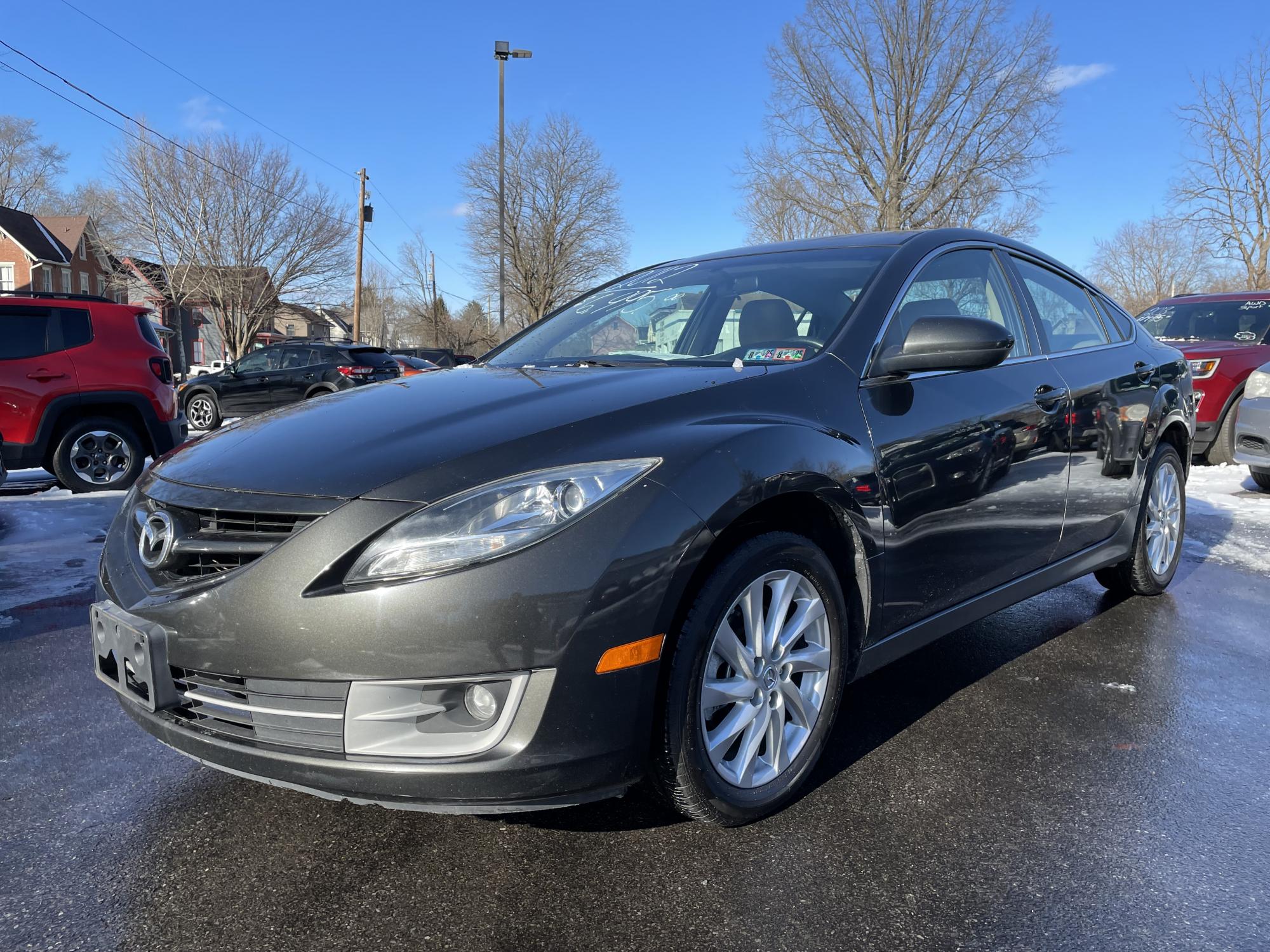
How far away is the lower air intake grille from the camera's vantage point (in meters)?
1.90

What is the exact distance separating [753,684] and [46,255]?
4953cm

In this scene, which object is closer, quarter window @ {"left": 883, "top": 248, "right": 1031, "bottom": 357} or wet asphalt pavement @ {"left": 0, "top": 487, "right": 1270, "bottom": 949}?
wet asphalt pavement @ {"left": 0, "top": 487, "right": 1270, "bottom": 949}

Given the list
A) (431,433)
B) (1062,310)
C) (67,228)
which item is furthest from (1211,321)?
(67,228)

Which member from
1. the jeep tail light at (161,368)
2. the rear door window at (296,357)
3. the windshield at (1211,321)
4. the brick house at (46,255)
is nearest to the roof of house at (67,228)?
the brick house at (46,255)

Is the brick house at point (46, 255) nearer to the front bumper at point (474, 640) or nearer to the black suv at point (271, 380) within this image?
the black suv at point (271, 380)

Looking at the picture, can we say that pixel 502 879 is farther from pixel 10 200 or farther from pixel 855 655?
pixel 10 200

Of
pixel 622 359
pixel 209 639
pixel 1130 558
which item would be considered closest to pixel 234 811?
pixel 209 639

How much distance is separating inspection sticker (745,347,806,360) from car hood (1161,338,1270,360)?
304 inches

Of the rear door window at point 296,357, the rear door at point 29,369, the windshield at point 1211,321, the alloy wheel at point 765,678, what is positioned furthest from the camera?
the rear door window at point 296,357

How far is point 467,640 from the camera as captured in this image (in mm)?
1854

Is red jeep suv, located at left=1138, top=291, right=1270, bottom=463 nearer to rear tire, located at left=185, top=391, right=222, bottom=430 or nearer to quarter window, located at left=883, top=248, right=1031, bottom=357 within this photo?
quarter window, located at left=883, top=248, right=1031, bottom=357

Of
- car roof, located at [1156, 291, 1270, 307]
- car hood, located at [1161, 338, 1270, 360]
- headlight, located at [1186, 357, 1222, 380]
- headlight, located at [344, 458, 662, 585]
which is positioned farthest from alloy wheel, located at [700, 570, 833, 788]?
car roof, located at [1156, 291, 1270, 307]

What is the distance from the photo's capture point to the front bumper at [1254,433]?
720 cm

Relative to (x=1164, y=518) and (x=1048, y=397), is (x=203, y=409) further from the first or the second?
(x=1048, y=397)
